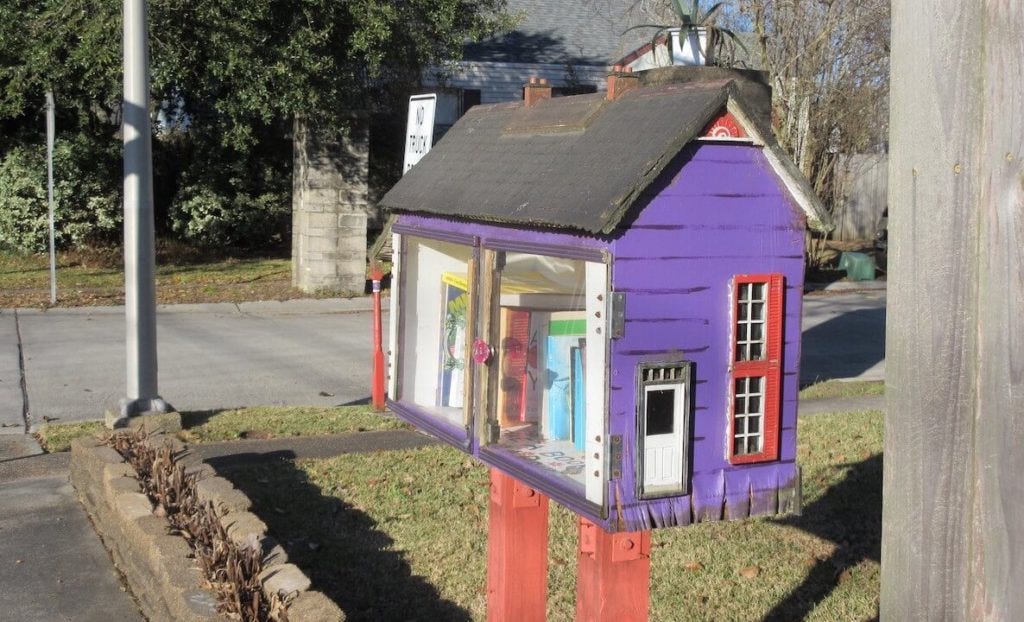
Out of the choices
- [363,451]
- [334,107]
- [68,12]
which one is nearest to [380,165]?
[334,107]

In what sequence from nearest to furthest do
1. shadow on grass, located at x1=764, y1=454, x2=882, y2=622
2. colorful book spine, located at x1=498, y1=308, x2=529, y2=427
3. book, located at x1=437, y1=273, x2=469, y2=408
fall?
1. colorful book spine, located at x1=498, y1=308, x2=529, y2=427
2. book, located at x1=437, y1=273, x2=469, y2=408
3. shadow on grass, located at x1=764, y1=454, x2=882, y2=622

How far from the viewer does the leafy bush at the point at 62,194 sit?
Answer: 18703mm

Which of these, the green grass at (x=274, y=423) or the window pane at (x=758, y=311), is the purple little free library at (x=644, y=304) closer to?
the window pane at (x=758, y=311)

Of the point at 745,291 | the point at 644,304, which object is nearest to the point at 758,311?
the point at 745,291

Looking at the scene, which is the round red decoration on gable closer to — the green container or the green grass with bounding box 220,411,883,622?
the green grass with bounding box 220,411,883,622

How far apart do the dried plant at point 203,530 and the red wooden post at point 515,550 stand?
0.77 meters

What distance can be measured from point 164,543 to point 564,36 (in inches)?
879

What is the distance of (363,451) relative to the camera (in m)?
7.77

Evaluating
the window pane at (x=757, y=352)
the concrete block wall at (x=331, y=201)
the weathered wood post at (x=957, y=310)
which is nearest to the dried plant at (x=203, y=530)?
the window pane at (x=757, y=352)

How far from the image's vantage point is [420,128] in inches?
345

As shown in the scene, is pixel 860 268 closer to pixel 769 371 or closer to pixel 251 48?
pixel 251 48

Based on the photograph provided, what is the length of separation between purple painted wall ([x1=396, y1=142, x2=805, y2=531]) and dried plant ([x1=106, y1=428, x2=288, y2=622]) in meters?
1.34

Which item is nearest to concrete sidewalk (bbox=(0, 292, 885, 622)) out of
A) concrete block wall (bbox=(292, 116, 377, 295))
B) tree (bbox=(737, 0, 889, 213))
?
concrete block wall (bbox=(292, 116, 377, 295))

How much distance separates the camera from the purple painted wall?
3.17 metres
